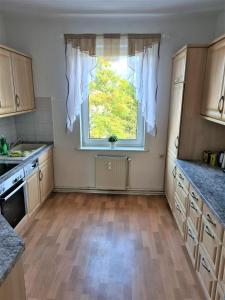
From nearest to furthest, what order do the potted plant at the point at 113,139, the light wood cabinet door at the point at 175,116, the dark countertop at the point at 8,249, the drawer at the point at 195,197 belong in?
the dark countertop at the point at 8,249 → the drawer at the point at 195,197 → the light wood cabinet door at the point at 175,116 → the potted plant at the point at 113,139

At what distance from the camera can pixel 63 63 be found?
11.1 feet

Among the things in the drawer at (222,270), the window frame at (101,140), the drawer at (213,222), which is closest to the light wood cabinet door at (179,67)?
the window frame at (101,140)

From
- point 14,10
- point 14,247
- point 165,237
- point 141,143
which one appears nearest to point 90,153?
point 141,143

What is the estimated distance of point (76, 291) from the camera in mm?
1928

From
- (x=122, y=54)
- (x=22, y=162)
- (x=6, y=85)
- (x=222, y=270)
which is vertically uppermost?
(x=122, y=54)

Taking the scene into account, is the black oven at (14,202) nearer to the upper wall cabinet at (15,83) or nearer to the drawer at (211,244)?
the upper wall cabinet at (15,83)

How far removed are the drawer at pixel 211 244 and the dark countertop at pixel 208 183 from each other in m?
0.19

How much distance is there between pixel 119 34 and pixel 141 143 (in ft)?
5.39

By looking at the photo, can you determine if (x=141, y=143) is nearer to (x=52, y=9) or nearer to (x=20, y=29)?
(x=52, y=9)

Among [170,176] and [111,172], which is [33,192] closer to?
[111,172]

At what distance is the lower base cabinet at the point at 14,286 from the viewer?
1030mm

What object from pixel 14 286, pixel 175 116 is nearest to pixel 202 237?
pixel 14 286

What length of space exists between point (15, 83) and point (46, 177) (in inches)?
54.8

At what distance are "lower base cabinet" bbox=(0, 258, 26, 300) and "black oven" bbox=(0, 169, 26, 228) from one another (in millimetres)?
1160
